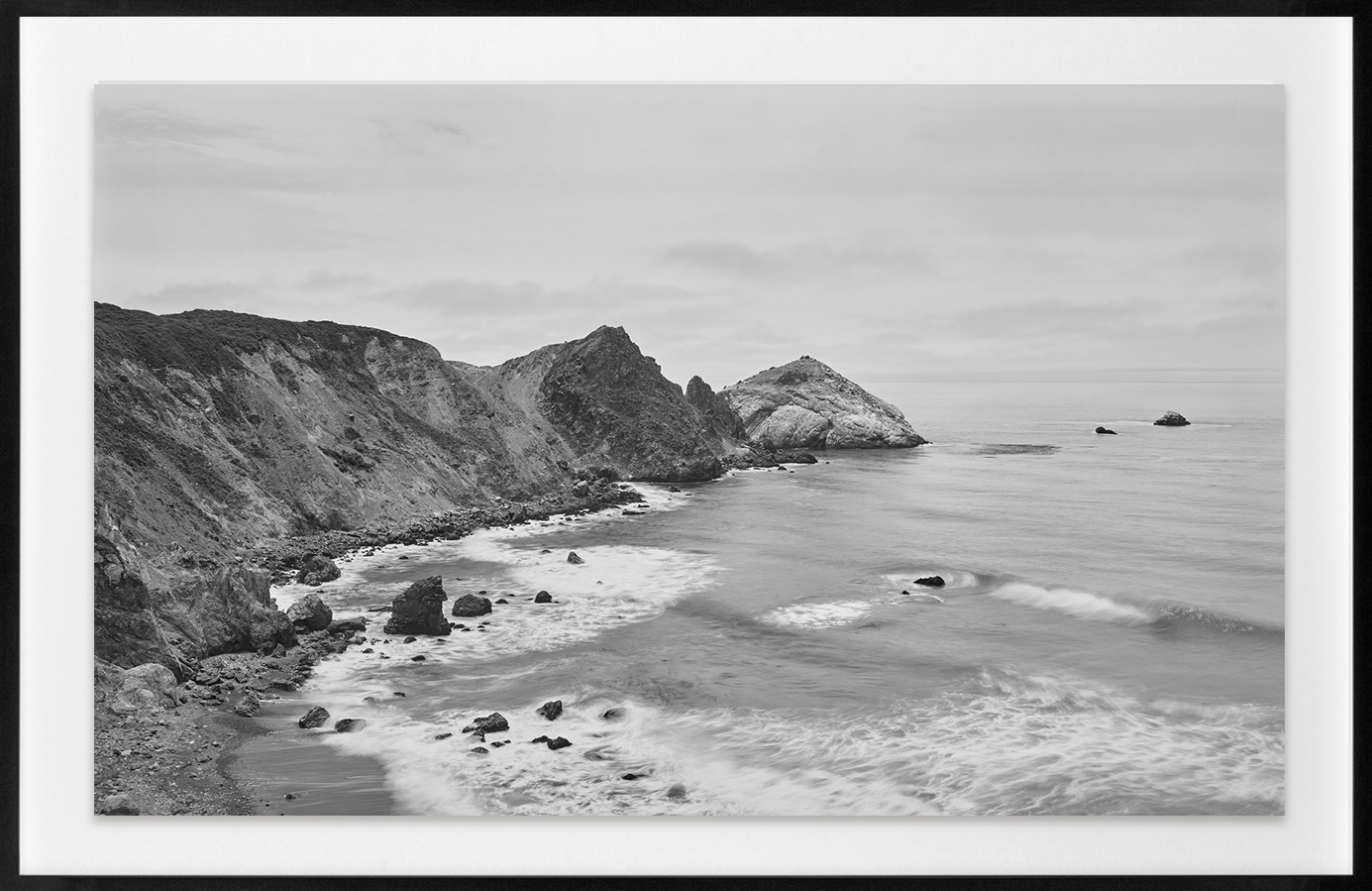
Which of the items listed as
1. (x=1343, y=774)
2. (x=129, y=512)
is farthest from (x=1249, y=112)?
(x=129, y=512)

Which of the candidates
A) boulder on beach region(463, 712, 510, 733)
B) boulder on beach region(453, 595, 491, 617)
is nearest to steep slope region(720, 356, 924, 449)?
boulder on beach region(453, 595, 491, 617)

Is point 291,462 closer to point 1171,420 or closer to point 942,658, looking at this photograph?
point 942,658

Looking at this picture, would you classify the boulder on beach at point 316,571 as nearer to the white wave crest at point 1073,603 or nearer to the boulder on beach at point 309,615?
the boulder on beach at point 309,615

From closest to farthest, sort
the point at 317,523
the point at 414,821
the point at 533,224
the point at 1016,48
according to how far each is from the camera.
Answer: the point at 414,821 → the point at 1016,48 → the point at 533,224 → the point at 317,523

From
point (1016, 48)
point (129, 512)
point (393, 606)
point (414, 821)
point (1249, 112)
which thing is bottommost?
point (414, 821)

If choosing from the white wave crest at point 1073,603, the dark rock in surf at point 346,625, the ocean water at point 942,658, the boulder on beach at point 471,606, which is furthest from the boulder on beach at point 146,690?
the white wave crest at point 1073,603

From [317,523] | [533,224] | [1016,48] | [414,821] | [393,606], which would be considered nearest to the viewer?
[414,821]

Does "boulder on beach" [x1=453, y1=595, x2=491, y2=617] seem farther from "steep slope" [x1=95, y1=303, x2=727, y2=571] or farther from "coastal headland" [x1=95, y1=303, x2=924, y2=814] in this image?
"steep slope" [x1=95, y1=303, x2=727, y2=571]

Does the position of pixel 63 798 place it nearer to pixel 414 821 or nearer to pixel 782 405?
pixel 414 821
